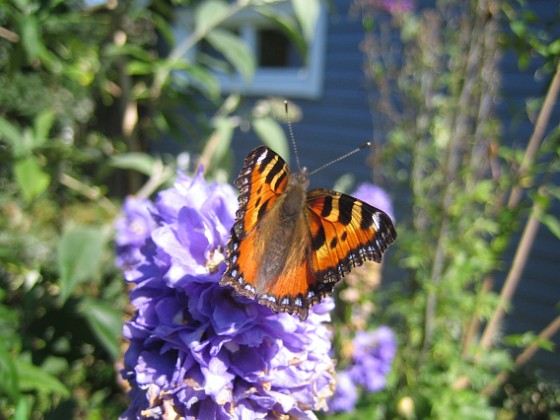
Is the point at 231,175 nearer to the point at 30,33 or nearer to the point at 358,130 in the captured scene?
the point at 30,33

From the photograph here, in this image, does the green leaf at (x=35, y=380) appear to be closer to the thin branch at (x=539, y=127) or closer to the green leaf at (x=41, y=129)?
the green leaf at (x=41, y=129)

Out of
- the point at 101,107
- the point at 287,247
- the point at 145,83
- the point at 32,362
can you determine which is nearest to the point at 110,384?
the point at 32,362

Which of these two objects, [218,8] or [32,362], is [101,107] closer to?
[218,8]

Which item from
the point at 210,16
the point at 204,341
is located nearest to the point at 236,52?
the point at 210,16

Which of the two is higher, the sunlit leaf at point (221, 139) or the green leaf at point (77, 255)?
the sunlit leaf at point (221, 139)

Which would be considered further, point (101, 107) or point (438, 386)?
point (101, 107)

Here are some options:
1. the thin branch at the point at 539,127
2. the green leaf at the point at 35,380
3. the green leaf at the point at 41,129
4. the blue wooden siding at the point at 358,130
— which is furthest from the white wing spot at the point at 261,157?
the blue wooden siding at the point at 358,130

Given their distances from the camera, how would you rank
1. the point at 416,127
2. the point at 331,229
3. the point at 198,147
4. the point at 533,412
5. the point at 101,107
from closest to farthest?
the point at 331,229, the point at 198,147, the point at 416,127, the point at 533,412, the point at 101,107

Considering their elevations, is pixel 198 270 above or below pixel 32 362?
above
